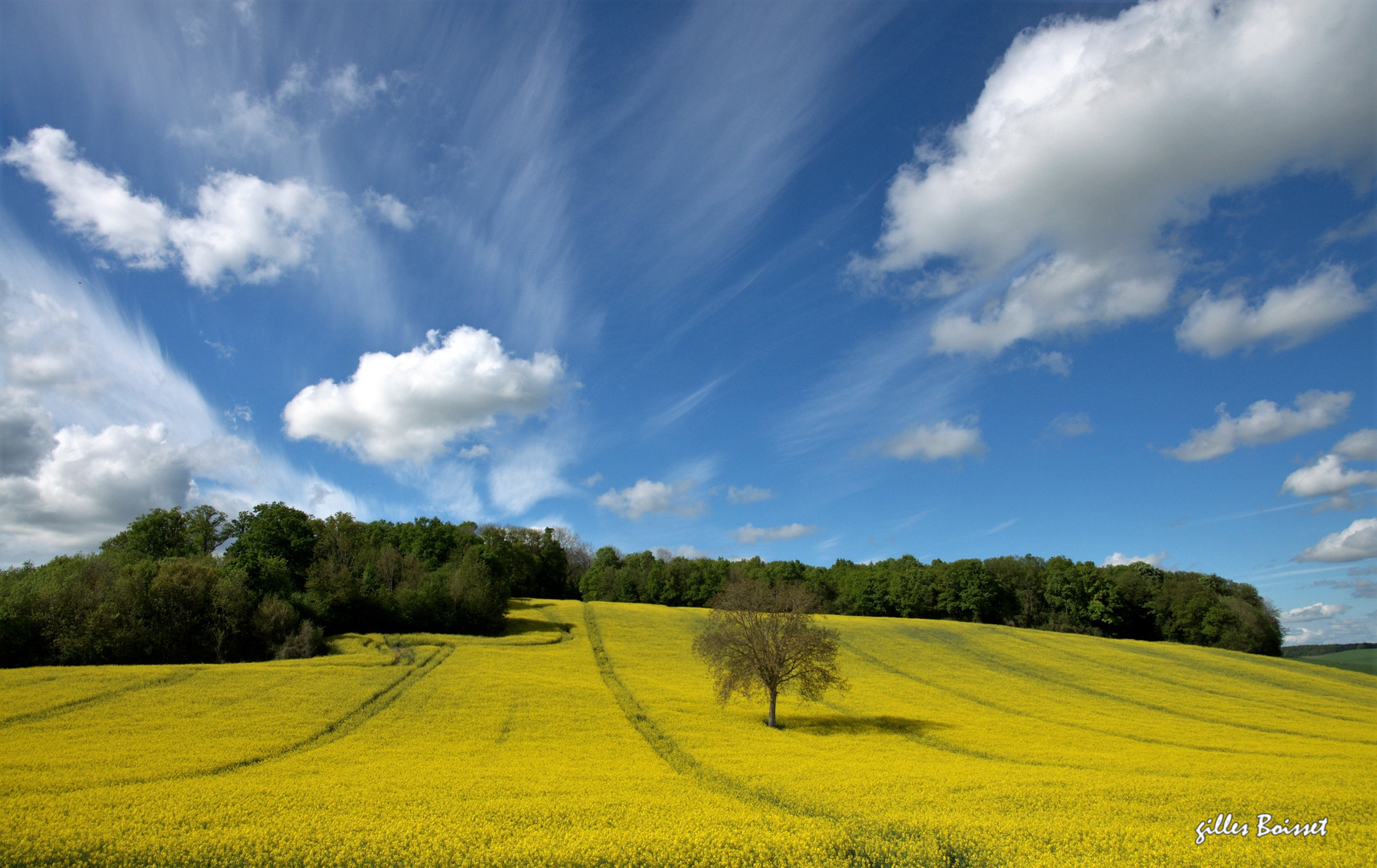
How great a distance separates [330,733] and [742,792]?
18.8 m

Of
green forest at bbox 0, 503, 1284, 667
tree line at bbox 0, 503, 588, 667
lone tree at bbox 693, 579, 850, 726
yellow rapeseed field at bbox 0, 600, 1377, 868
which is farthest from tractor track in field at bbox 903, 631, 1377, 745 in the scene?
tree line at bbox 0, 503, 588, 667

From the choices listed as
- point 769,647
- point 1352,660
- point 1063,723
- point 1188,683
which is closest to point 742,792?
point 769,647

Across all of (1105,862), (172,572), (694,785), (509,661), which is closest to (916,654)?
(509,661)

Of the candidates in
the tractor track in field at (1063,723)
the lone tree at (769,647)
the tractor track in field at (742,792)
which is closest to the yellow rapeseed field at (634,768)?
the tractor track in field at (742,792)

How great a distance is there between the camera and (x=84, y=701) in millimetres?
28188

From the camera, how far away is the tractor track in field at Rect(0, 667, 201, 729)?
2486 cm

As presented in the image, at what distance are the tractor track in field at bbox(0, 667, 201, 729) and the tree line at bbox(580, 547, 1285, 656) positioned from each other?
56423 millimetres

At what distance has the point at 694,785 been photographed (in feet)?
68.8

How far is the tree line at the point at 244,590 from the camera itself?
1590 inches

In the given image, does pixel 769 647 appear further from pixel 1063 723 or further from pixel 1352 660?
pixel 1352 660

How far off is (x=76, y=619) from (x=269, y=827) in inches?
1600

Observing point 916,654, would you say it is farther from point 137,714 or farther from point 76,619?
point 76,619

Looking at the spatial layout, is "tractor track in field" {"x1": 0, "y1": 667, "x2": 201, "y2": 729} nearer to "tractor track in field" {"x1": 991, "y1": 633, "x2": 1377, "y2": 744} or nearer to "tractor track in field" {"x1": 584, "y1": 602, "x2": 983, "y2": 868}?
"tractor track in field" {"x1": 584, "y1": 602, "x2": 983, "y2": 868}

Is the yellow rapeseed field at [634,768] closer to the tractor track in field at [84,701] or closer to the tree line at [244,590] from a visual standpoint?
the tractor track in field at [84,701]
